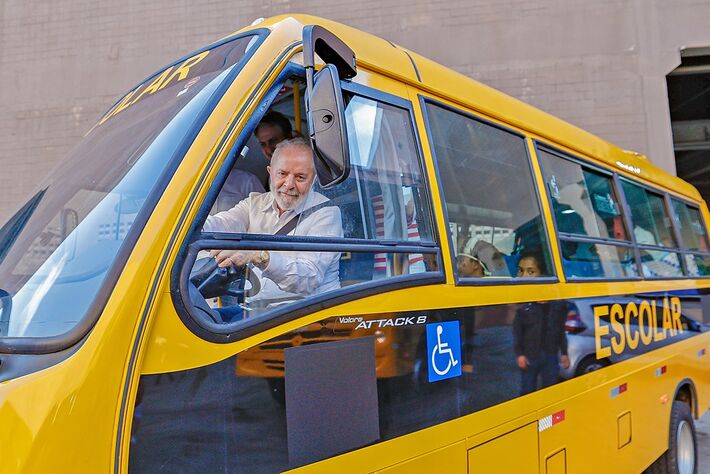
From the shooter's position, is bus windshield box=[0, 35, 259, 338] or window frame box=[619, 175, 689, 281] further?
window frame box=[619, 175, 689, 281]

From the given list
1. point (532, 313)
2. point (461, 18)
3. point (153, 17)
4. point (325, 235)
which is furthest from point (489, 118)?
point (153, 17)

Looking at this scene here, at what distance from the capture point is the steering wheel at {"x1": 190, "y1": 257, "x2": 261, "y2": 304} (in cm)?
156

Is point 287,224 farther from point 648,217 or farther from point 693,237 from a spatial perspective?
point 693,237

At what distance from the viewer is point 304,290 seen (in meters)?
1.81

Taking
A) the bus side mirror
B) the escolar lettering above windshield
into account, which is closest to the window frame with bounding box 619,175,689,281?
the bus side mirror

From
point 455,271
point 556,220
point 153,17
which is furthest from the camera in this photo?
point 153,17

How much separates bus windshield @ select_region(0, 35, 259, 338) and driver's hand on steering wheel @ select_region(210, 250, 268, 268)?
10.7 inches

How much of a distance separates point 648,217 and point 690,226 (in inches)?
61.7

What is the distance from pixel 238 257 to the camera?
1.66 metres

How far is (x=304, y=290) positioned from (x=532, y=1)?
35.2 ft

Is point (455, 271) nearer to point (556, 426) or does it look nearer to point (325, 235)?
point (325, 235)

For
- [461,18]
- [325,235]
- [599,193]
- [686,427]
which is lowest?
[686,427]

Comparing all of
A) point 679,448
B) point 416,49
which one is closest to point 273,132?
point 679,448

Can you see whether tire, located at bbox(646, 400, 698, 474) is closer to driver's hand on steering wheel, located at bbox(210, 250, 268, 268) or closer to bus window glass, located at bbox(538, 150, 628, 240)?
bus window glass, located at bbox(538, 150, 628, 240)
